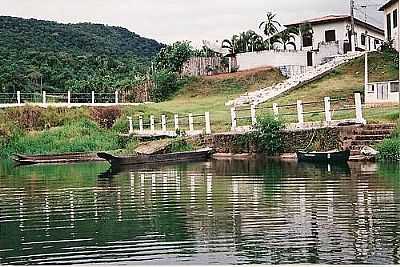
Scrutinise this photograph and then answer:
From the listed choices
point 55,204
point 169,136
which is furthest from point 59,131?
point 55,204

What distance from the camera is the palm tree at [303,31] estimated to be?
5000 centimetres

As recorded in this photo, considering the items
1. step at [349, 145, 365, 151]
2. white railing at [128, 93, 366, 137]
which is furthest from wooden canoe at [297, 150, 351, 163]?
white railing at [128, 93, 366, 137]

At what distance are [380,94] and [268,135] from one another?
794cm

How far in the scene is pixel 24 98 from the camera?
41.4 m

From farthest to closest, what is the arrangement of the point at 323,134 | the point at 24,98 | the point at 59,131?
1. the point at 24,98
2. the point at 59,131
3. the point at 323,134

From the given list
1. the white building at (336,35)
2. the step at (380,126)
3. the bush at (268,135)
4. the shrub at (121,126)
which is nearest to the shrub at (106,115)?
the shrub at (121,126)

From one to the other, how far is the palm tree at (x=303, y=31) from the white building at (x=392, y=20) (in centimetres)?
598

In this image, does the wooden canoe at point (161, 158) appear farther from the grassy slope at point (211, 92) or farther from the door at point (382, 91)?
the grassy slope at point (211, 92)

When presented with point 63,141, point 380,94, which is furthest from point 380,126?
point 63,141

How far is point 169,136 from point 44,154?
5150mm

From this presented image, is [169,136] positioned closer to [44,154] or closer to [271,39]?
[44,154]

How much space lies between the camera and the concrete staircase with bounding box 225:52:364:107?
38812 millimetres

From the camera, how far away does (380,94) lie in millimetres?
32312

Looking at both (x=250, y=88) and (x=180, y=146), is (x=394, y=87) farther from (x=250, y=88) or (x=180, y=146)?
(x=250, y=88)
